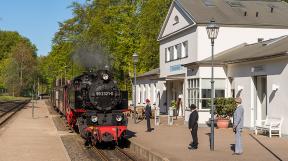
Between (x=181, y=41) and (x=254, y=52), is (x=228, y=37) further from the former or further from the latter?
(x=254, y=52)

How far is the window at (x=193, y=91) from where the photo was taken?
27.5m

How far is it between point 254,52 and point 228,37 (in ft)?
18.5

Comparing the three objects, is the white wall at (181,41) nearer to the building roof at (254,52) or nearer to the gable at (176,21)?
the gable at (176,21)

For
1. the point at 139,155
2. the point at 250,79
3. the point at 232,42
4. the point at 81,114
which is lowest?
the point at 139,155

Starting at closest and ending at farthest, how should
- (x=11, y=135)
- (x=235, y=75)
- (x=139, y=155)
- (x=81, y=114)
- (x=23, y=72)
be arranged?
(x=139, y=155)
(x=81, y=114)
(x=11, y=135)
(x=235, y=75)
(x=23, y=72)

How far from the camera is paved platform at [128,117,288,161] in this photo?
13797 mm

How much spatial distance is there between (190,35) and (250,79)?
319 inches

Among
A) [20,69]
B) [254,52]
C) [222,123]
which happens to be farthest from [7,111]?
[20,69]

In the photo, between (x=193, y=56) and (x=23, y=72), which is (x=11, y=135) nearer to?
(x=193, y=56)

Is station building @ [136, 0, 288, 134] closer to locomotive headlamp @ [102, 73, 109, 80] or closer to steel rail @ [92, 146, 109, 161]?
locomotive headlamp @ [102, 73, 109, 80]

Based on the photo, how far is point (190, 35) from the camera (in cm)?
3059

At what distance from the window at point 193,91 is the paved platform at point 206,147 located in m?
5.54

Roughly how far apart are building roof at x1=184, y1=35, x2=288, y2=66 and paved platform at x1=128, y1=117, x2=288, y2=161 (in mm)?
3446

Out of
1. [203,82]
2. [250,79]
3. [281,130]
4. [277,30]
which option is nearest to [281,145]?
[281,130]
